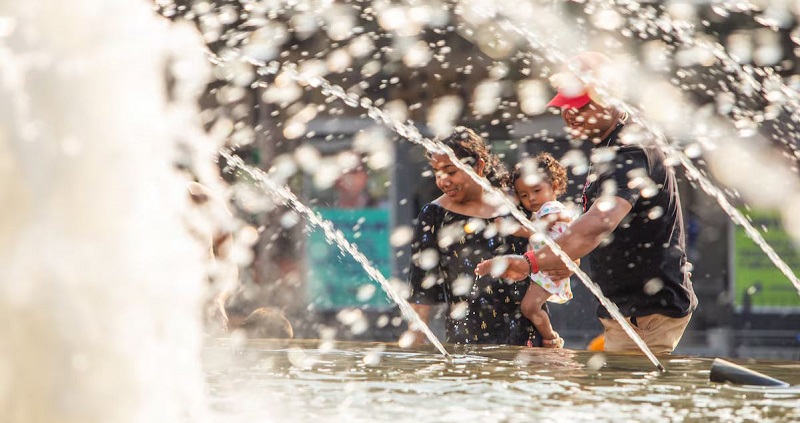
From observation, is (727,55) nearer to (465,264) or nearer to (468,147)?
(468,147)

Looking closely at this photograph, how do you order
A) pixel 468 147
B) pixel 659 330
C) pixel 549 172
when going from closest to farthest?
pixel 659 330 → pixel 468 147 → pixel 549 172

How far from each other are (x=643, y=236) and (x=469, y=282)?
73cm

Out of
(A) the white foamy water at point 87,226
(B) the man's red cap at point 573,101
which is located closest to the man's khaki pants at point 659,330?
(B) the man's red cap at point 573,101

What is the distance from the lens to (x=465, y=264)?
16.1 feet

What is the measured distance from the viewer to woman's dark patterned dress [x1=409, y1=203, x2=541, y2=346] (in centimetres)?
490

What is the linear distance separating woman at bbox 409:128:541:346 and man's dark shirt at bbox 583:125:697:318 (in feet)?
1.46

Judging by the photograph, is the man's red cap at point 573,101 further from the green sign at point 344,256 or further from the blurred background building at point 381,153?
the green sign at point 344,256

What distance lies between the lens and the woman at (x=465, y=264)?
4.91 meters

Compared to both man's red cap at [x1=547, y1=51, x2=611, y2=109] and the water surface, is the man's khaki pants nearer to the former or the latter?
the water surface

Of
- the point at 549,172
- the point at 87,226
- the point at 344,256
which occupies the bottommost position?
the point at 344,256

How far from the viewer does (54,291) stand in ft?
7.07

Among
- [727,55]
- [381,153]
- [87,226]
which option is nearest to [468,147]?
[87,226]

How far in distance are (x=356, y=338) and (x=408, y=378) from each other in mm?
9703

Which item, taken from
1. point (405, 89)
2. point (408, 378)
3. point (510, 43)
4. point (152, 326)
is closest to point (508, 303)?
point (408, 378)
